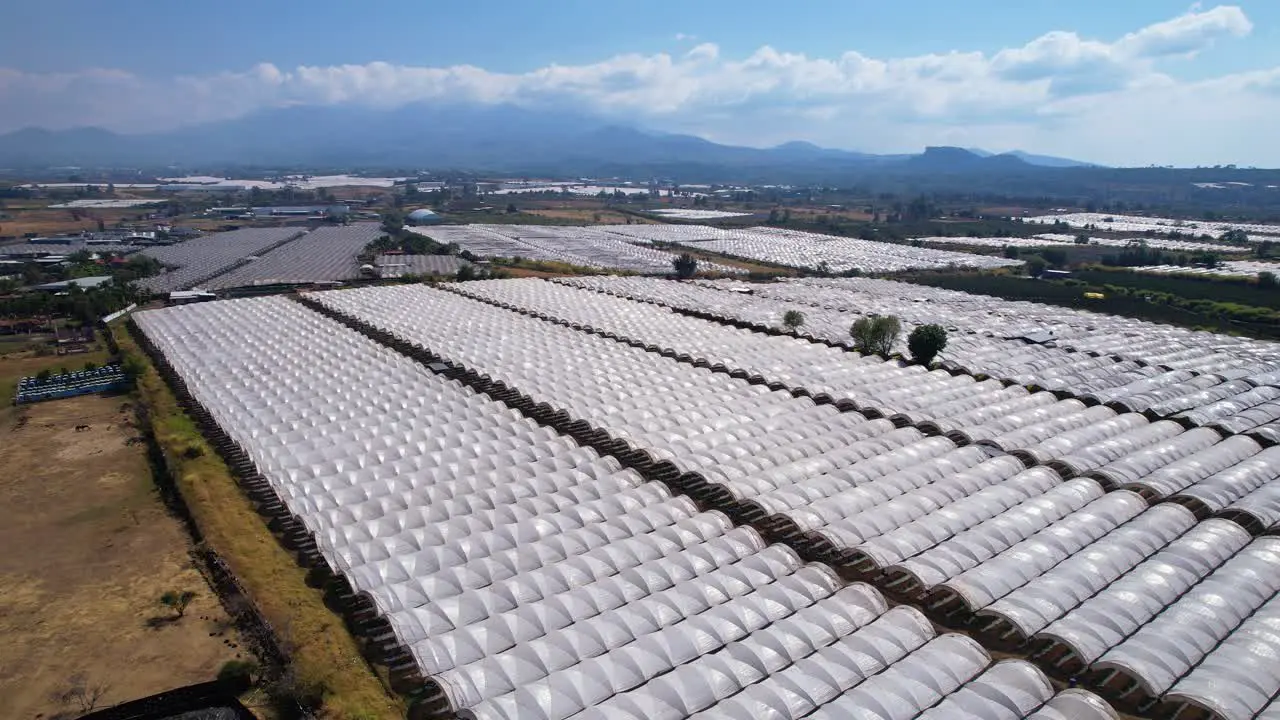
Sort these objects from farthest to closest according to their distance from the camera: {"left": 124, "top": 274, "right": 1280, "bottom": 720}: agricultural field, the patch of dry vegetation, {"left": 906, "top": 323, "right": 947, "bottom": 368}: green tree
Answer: {"left": 906, "top": 323, "right": 947, "bottom": 368}: green tree, the patch of dry vegetation, {"left": 124, "top": 274, "right": 1280, "bottom": 720}: agricultural field

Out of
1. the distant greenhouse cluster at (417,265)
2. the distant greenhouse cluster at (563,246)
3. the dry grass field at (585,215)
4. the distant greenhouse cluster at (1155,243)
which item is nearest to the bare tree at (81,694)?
the distant greenhouse cluster at (417,265)

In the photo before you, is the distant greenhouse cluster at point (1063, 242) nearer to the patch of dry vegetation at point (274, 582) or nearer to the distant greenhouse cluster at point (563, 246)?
the distant greenhouse cluster at point (563, 246)

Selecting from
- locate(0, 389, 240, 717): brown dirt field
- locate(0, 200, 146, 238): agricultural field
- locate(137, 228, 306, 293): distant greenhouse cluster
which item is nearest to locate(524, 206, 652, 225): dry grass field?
locate(137, 228, 306, 293): distant greenhouse cluster

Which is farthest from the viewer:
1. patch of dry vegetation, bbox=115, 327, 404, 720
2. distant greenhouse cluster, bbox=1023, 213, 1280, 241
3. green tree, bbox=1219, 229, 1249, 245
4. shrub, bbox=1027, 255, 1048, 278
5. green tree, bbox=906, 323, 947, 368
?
distant greenhouse cluster, bbox=1023, 213, 1280, 241

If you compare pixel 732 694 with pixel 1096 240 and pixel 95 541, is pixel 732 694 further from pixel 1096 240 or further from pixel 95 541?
pixel 1096 240

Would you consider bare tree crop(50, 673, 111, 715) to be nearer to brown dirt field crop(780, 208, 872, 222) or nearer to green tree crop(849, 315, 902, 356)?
green tree crop(849, 315, 902, 356)

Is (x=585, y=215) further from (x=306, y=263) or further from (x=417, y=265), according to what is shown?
(x=306, y=263)
